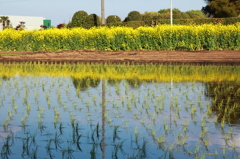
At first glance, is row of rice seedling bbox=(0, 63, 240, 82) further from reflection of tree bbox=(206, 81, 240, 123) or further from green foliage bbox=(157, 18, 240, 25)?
green foliage bbox=(157, 18, 240, 25)

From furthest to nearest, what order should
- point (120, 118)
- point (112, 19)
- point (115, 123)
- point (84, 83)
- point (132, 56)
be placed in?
point (112, 19) → point (132, 56) → point (84, 83) → point (120, 118) → point (115, 123)

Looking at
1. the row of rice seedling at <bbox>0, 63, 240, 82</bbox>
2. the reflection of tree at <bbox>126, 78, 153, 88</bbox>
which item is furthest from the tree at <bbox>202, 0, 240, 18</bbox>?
the reflection of tree at <bbox>126, 78, 153, 88</bbox>

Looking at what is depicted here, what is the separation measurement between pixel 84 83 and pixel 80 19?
23.0 meters

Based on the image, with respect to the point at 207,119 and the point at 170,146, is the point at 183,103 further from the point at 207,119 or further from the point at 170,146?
the point at 170,146

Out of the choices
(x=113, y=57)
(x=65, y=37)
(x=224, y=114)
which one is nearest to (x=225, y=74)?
(x=224, y=114)

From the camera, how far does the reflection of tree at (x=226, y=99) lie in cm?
839

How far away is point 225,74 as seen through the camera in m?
15.6

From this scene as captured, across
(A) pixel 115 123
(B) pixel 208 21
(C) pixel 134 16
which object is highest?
(C) pixel 134 16

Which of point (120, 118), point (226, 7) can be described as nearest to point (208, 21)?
point (226, 7)

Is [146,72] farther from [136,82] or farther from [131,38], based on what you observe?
[131,38]

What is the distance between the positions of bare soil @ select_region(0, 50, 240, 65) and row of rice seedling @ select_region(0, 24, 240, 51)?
1.13m

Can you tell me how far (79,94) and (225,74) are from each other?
673cm

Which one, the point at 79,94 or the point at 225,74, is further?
the point at 225,74

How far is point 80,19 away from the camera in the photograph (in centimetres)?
3575
